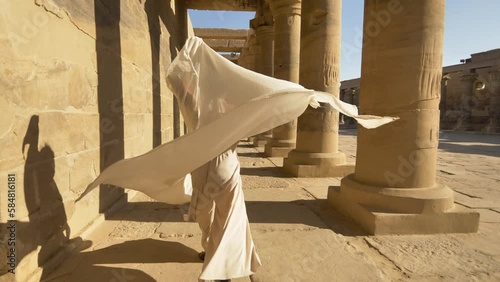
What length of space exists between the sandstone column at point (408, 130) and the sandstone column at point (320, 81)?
2560 mm

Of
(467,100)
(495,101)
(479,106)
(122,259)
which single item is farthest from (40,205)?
(479,106)

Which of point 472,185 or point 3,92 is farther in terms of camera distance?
point 472,185

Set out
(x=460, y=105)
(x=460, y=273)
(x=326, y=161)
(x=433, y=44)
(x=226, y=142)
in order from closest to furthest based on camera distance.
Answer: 1. (x=226, y=142)
2. (x=460, y=273)
3. (x=433, y=44)
4. (x=326, y=161)
5. (x=460, y=105)

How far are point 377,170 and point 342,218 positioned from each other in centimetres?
79

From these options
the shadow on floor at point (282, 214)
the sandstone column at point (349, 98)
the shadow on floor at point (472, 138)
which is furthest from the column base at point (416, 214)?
the sandstone column at point (349, 98)

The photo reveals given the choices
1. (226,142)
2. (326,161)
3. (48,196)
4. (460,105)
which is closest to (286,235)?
(226,142)

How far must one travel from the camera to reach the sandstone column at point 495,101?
19359 millimetres

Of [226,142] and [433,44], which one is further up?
[433,44]

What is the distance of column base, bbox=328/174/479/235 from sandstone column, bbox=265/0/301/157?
5.66m

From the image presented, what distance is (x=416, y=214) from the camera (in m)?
3.24

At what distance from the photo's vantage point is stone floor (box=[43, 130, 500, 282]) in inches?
95.4

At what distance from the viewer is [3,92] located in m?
1.98

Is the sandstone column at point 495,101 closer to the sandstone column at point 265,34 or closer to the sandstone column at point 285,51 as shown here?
the sandstone column at point 265,34

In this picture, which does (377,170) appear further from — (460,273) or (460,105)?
(460,105)
